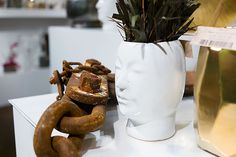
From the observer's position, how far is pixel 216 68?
1.54 feet

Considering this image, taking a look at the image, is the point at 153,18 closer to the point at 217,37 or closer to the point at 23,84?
the point at 217,37

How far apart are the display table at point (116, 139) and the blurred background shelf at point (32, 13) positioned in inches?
57.8

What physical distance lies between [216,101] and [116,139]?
19cm

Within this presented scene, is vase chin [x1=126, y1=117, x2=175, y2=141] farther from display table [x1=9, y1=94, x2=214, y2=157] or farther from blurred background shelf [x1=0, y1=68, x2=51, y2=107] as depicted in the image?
blurred background shelf [x1=0, y1=68, x2=51, y2=107]

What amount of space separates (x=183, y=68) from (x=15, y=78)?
5.66 feet

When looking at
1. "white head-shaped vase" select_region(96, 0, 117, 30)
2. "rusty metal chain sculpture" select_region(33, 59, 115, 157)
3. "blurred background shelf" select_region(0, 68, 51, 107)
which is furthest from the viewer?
"blurred background shelf" select_region(0, 68, 51, 107)

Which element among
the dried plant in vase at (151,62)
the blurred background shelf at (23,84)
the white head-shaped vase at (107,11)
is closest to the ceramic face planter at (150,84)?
the dried plant in vase at (151,62)

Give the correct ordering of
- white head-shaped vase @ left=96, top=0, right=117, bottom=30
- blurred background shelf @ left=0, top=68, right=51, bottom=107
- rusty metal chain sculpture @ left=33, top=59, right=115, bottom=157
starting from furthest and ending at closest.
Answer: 1. blurred background shelf @ left=0, top=68, right=51, bottom=107
2. white head-shaped vase @ left=96, top=0, right=117, bottom=30
3. rusty metal chain sculpture @ left=33, top=59, right=115, bottom=157

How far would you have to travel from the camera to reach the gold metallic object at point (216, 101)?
0.44m

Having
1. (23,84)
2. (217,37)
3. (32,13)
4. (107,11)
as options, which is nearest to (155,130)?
(217,37)

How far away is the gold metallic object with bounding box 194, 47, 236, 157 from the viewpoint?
440 millimetres

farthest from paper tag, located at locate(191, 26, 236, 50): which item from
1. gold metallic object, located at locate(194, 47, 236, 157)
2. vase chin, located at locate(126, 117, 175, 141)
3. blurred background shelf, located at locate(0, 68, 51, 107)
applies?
blurred background shelf, located at locate(0, 68, 51, 107)

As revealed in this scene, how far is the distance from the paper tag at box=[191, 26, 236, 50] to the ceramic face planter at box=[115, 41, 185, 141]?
0.04 meters

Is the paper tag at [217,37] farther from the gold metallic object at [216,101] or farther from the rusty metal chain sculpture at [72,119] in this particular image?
the rusty metal chain sculpture at [72,119]
